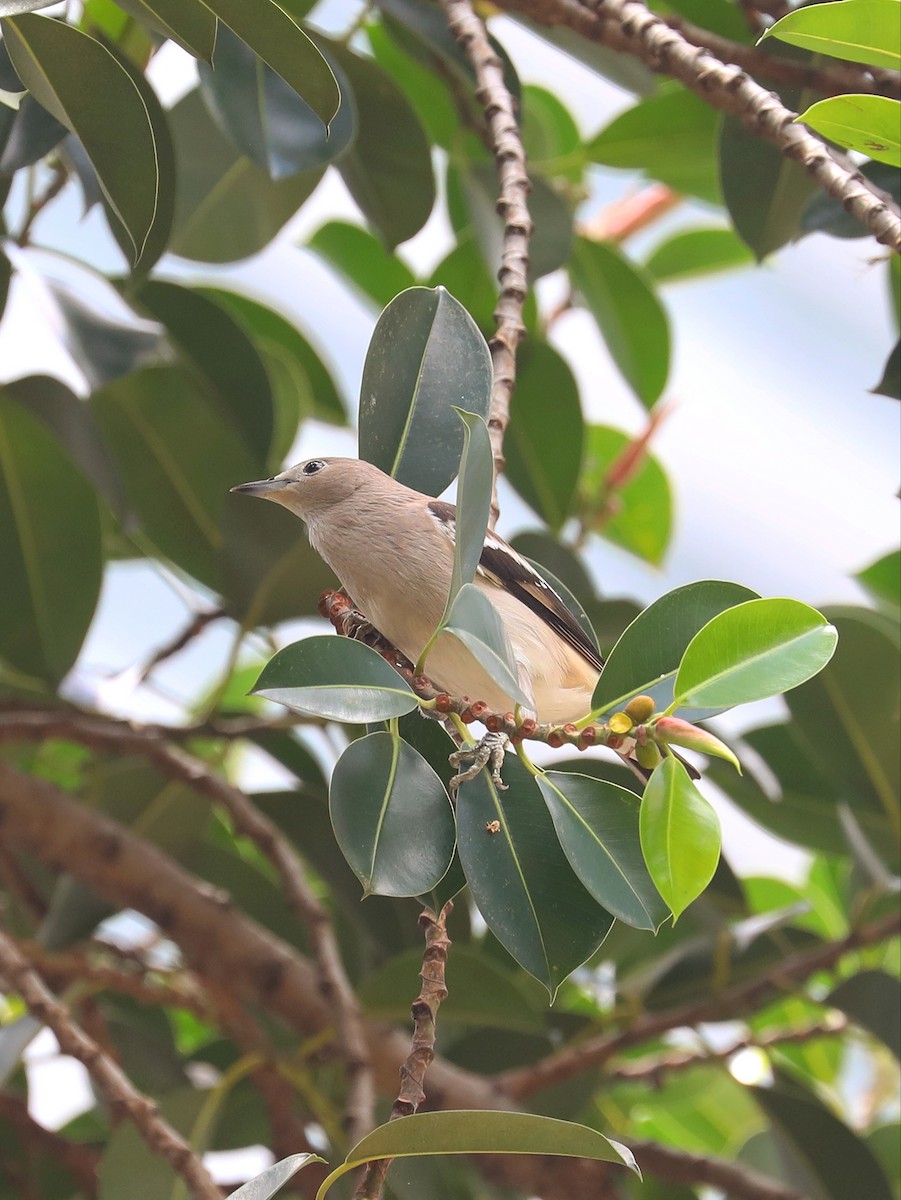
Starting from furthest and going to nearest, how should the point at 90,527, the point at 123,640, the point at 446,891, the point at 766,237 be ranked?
the point at 123,640, the point at 90,527, the point at 766,237, the point at 446,891

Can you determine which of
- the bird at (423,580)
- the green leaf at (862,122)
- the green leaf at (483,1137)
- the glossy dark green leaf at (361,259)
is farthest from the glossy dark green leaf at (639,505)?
the green leaf at (483,1137)

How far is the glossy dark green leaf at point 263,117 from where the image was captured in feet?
4.10

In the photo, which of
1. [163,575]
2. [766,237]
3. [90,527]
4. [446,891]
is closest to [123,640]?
[163,575]

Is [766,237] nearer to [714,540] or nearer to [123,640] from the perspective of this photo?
[714,540]

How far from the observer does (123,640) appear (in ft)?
12.3

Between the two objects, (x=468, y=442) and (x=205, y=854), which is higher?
(x=468, y=442)

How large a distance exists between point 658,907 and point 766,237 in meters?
1.02

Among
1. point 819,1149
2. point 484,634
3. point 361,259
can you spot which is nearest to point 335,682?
point 484,634

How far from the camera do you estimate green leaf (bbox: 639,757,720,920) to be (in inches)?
29.3

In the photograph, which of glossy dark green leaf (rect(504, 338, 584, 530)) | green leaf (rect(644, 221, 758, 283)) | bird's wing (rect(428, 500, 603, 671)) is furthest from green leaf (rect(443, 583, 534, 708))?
green leaf (rect(644, 221, 758, 283))

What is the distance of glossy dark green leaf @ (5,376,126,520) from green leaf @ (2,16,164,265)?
506 millimetres

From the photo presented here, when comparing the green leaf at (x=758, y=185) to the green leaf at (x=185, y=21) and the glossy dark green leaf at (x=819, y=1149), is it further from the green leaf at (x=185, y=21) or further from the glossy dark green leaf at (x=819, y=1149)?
the glossy dark green leaf at (x=819, y=1149)

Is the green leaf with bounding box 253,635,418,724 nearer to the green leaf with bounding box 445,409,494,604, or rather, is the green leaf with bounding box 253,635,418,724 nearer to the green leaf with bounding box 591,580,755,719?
the green leaf with bounding box 445,409,494,604

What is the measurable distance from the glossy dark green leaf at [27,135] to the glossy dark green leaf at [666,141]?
1.06 metres
